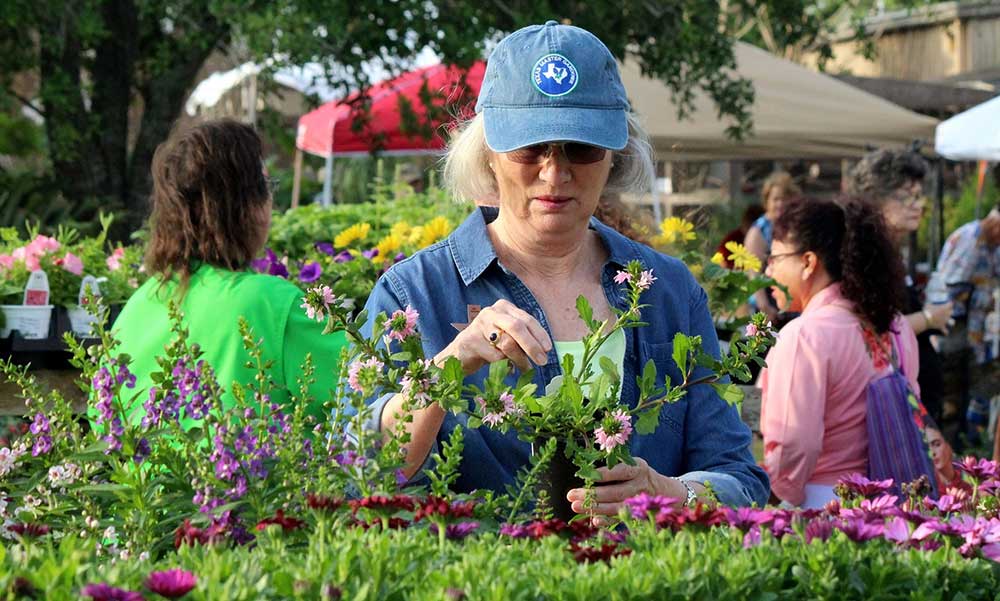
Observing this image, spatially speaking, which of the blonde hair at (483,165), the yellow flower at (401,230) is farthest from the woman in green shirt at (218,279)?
the yellow flower at (401,230)

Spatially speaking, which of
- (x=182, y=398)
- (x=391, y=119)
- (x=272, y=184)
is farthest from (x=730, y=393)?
(x=391, y=119)

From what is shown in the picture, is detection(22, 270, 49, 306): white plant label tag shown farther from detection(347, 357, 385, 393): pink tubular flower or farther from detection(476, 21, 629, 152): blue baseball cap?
detection(347, 357, 385, 393): pink tubular flower

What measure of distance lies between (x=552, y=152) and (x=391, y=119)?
26.2 feet

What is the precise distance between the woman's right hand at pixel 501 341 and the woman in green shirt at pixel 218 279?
1.22 metres

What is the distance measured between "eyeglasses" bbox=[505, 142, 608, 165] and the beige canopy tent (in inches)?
339

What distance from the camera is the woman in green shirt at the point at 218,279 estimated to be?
11.2ft

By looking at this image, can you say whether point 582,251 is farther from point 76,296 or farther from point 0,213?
point 0,213

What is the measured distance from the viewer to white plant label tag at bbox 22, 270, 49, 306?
454 centimetres

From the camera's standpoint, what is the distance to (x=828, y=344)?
4344 mm

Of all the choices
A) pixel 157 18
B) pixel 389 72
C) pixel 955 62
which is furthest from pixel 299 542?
pixel 955 62

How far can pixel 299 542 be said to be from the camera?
1.95 m

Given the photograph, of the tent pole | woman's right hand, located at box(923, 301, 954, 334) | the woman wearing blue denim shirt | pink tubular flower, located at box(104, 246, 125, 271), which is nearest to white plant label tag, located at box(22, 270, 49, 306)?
pink tubular flower, located at box(104, 246, 125, 271)

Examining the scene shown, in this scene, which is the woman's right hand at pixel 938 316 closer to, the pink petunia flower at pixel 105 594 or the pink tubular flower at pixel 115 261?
the pink tubular flower at pixel 115 261

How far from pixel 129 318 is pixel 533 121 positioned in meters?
1.54
